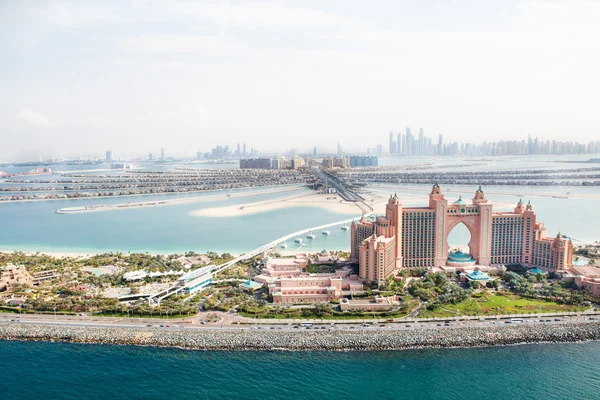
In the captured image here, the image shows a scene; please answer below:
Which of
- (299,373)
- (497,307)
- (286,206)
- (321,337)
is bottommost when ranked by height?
(299,373)

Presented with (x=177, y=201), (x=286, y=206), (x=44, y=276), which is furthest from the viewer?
(x=177, y=201)

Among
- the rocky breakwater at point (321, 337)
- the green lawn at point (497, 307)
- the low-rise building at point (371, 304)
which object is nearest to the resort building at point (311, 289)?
the low-rise building at point (371, 304)

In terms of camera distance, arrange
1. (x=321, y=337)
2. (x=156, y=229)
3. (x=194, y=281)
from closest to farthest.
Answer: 1. (x=321, y=337)
2. (x=194, y=281)
3. (x=156, y=229)

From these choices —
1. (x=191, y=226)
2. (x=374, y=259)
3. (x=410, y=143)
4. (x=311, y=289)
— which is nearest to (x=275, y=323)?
(x=311, y=289)

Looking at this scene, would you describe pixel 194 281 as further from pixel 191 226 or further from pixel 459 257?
pixel 191 226

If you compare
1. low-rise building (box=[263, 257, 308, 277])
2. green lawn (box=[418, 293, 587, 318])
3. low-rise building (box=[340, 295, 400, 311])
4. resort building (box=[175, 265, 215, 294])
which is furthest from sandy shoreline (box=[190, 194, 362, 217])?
low-rise building (box=[340, 295, 400, 311])

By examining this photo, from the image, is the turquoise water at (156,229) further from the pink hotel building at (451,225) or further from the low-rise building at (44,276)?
the pink hotel building at (451,225)

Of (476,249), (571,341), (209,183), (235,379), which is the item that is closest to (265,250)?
(476,249)
